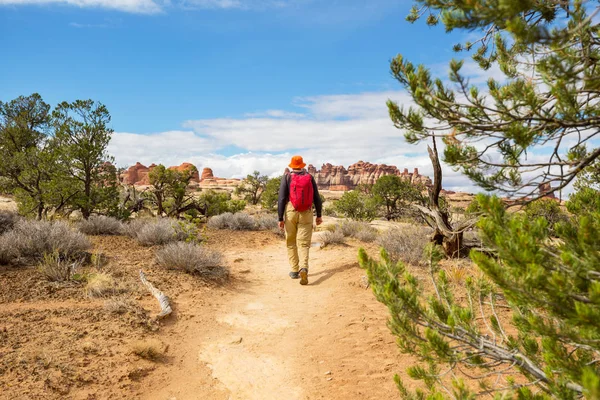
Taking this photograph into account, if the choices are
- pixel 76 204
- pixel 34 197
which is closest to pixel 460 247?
pixel 76 204

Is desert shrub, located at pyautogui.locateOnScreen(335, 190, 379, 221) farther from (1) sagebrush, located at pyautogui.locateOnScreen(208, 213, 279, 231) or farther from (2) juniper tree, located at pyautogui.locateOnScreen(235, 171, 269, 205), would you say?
(2) juniper tree, located at pyautogui.locateOnScreen(235, 171, 269, 205)

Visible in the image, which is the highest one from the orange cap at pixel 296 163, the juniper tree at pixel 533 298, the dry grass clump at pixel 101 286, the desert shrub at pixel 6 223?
the orange cap at pixel 296 163

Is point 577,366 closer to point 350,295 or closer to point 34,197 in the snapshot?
point 350,295

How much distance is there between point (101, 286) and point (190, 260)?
5.82ft

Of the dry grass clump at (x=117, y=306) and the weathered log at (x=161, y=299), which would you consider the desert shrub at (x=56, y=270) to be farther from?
the dry grass clump at (x=117, y=306)

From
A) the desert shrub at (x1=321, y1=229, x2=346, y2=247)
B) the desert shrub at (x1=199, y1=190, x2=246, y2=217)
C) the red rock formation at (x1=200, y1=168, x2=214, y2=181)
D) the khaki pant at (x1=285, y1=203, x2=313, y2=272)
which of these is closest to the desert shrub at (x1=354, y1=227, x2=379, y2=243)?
the desert shrub at (x1=321, y1=229, x2=346, y2=247)

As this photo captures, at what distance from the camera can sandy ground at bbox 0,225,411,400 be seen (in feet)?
12.0

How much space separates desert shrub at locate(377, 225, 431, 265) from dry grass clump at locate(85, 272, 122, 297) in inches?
206

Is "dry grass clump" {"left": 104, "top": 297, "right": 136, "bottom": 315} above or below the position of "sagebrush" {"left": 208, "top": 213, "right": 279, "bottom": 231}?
below

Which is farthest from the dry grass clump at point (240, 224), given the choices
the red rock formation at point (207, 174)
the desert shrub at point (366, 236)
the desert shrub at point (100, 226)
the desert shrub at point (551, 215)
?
the red rock formation at point (207, 174)

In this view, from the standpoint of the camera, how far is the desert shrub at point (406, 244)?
775 centimetres

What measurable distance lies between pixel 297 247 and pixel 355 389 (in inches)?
159

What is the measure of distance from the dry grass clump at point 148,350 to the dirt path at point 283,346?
0.55 feet

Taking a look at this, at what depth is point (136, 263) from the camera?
7379 millimetres
